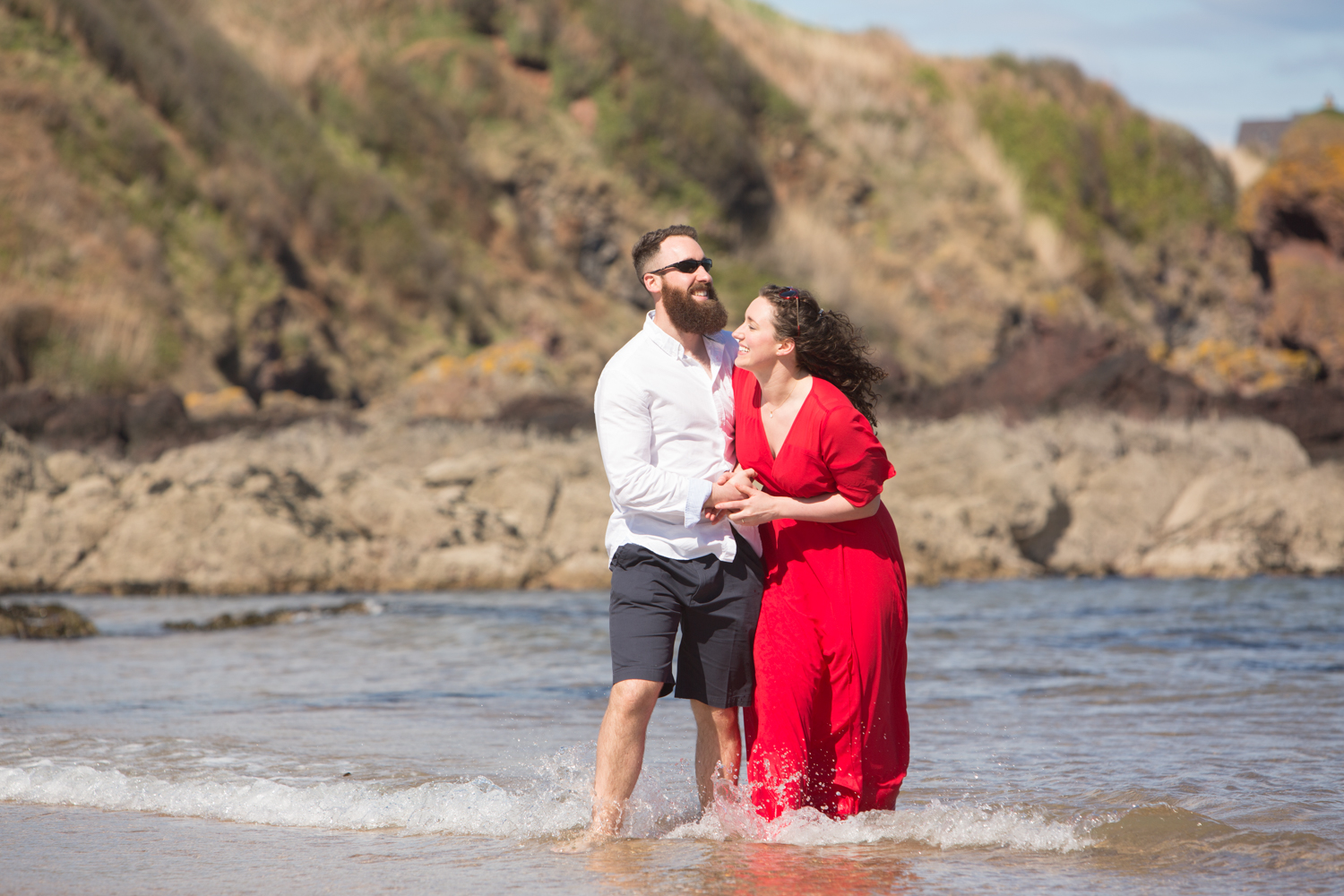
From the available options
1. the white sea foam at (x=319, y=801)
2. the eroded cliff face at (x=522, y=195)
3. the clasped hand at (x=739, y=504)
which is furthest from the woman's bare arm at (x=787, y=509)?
the eroded cliff face at (x=522, y=195)

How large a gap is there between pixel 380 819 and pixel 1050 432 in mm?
13003

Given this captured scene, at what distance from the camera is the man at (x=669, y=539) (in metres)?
4.18

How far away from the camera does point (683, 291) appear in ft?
14.2

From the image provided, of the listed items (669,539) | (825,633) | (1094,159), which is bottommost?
(825,633)

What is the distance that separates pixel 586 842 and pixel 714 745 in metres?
0.54

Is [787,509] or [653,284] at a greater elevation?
[653,284]

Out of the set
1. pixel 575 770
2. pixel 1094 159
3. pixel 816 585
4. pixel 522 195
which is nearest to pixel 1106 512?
pixel 575 770

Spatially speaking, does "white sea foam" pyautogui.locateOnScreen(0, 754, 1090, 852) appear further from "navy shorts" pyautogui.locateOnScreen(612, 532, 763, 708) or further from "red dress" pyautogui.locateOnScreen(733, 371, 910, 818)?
"navy shorts" pyautogui.locateOnScreen(612, 532, 763, 708)

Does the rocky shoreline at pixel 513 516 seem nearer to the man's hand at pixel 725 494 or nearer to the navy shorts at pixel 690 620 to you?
the navy shorts at pixel 690 620

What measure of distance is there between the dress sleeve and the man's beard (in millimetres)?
534

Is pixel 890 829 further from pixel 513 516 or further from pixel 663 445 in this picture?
pixel 513 516

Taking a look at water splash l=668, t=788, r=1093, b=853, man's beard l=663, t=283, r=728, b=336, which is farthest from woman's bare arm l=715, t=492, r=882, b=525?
water splash l=668, t=788, r=1093, b=853

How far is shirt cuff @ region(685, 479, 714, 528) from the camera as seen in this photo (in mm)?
4078

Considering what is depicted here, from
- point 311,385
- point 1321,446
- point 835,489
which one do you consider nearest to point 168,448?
point 311,385
